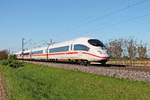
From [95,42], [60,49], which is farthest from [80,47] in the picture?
[60,49]

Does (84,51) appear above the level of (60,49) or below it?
Result: below

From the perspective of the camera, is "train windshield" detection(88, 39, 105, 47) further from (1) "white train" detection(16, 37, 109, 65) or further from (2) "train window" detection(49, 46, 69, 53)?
(2) "train window" detection(49, 46, 69, 53)

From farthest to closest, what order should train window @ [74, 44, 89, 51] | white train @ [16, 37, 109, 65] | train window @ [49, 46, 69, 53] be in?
train window @ [49, 46, 69, 53]
train window @ [74, 44, 89, 51]
white train @ [16, 37, 109, 65]

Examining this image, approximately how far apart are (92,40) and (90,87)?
19.8m

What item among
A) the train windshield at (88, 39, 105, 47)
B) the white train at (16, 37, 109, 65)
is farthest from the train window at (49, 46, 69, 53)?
the train windshield at (88, 39, 105, 47)

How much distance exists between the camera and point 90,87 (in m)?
15.9

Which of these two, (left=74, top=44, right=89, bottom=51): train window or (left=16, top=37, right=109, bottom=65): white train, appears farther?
(left=74, top=44, right=89, bottom=51): train window

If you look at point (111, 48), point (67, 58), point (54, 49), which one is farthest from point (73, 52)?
point (111, 48)

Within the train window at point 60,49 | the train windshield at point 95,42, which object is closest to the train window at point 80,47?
the train windshield at point 95,42

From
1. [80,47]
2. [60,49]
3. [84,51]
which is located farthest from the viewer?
[60,49]

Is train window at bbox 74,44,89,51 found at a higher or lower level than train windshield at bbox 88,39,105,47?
lower

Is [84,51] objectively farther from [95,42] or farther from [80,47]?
[95,42]

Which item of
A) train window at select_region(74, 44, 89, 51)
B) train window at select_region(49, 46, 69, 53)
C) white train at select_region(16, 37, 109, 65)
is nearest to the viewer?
white train at select_region(16, 37, 109, 65)

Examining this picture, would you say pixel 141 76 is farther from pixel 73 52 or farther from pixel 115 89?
pixel 73 52
